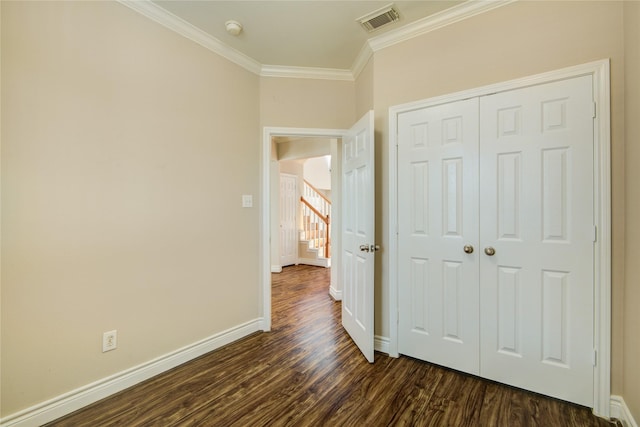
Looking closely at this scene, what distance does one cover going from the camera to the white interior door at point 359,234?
2326 millimetres

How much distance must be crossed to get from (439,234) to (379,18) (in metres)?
1.72

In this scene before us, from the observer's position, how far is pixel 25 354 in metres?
1.60

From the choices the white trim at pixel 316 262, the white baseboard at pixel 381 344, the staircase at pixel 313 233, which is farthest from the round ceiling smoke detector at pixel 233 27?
the white trim at pixel 316 262

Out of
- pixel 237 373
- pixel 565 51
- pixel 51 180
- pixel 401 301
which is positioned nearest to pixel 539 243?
pixel 401 301

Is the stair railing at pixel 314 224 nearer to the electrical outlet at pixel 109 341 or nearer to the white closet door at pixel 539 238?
the white closet door at pixel 539 238

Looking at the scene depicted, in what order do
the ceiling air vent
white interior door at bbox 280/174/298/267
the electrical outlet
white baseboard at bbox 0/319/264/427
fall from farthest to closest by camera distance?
1. white interior door at bbox 280/174/298/267
2. the ceiling air vent
3. the electrical outlet
4. white baseboard at bbox 0/319/264/427

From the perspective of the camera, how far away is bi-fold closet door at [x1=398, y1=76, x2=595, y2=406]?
177 centimetres

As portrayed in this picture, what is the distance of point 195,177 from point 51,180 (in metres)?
0.91

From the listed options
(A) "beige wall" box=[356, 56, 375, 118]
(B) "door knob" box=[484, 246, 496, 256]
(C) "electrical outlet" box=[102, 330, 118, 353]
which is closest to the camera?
(C) "electrical outlet" box=[102, 330, 118, 353]

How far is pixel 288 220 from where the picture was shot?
6.48 metres

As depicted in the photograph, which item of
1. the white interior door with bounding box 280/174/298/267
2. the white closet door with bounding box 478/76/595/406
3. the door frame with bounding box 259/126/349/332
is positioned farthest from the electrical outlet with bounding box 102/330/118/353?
the white interior door with bounding box 280/174/298/267

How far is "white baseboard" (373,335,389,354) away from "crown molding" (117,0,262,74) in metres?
2.80

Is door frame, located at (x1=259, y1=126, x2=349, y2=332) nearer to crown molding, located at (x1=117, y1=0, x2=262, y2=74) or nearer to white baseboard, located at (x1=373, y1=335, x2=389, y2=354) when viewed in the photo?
crown molding, located at (x1=117, y1=0, x2=262, y2=74)

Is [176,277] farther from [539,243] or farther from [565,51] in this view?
[565,51]
